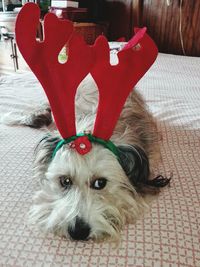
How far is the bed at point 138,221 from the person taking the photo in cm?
69

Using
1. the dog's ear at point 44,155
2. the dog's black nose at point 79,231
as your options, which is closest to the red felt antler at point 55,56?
the dog's ear at point 44,155

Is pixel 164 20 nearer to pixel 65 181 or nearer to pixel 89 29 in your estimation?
pixel 89 29

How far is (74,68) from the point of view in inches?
31.8

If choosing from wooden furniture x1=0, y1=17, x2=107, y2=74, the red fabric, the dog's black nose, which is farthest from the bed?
wooden furniture x1=0, y1=17, x2=107, y2=74

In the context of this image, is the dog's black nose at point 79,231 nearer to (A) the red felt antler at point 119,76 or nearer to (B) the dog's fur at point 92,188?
(B) the dog's fur at point 92,188

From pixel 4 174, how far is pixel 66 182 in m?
0.26

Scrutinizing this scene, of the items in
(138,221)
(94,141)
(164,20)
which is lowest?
(138,221)

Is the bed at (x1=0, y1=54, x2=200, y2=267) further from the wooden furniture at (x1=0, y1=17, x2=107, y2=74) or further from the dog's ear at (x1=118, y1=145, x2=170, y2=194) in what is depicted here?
the wooden furniture at (x1=0, y1=17, x2=107, y2=74)

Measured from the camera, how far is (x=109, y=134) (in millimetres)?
884

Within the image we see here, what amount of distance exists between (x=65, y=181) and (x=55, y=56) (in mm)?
372

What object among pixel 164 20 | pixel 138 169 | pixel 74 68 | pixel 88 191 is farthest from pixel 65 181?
pixel 164 20

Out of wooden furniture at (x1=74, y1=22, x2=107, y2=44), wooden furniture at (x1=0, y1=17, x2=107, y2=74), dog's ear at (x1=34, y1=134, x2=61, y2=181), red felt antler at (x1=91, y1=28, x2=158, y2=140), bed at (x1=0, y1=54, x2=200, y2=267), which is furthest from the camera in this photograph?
wooden furniture at (x1=0, y1=17, x2=107, y2=74)

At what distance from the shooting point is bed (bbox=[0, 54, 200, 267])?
69 centimetres

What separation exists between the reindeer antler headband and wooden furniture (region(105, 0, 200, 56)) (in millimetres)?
2863
